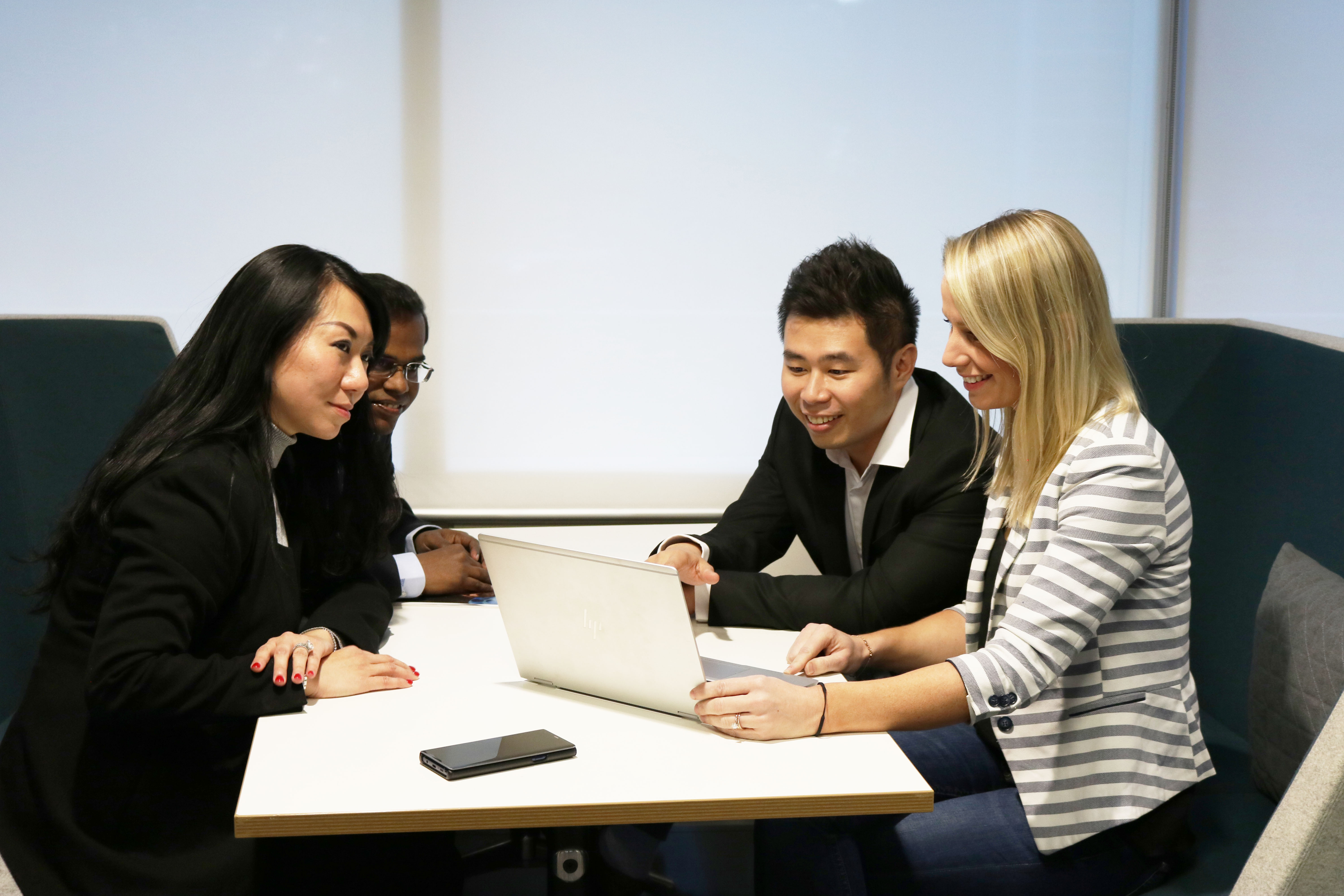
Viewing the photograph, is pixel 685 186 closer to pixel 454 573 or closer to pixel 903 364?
pixel 903 364

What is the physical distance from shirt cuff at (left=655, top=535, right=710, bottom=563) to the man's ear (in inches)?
18.5

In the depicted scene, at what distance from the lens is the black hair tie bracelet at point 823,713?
1.33 metres

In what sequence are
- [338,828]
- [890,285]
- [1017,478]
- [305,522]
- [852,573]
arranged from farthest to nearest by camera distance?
[852,573] → [890,285] → [305,522] → [1017,478] → [338,828]

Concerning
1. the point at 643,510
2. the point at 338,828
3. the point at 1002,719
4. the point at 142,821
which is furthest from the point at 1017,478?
the point at 643,510

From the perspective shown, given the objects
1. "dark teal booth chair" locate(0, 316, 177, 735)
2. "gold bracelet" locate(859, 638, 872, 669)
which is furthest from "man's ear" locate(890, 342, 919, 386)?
"dark teal booth chair" locate(0, 316, 177, 735)

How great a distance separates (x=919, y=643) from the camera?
5.75 feet

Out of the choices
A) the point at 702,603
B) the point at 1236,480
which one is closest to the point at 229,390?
the point at 702,603

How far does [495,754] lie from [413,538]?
1.17 metres

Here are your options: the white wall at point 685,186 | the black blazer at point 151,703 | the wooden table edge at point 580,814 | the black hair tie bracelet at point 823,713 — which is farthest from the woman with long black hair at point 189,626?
the white wall at point 685,186

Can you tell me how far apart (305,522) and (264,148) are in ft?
4.72

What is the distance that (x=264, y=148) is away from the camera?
2824 millimetres

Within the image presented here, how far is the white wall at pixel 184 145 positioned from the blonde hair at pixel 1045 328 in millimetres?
1816

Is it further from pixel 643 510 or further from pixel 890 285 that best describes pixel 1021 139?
pixel 643 510

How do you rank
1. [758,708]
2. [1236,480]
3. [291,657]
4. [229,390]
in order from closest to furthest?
[758,708] → [291,657] → [229,390] → [1236,480]
